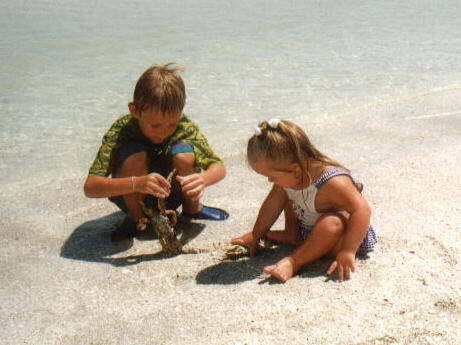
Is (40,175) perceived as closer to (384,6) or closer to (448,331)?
(448,331)

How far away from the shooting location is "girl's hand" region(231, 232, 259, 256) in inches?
112

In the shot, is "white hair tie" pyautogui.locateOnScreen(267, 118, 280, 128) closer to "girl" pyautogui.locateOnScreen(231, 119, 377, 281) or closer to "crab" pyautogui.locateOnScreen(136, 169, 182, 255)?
"girl" pyautogui.locateOnScreen(231, 119, 377, 281)

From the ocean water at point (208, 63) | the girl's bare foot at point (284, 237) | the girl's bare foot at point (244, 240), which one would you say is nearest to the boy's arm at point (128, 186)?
the girl's bare foot at point (244, 240)

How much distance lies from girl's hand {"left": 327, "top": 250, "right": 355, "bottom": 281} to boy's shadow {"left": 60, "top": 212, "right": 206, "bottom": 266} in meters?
0.81

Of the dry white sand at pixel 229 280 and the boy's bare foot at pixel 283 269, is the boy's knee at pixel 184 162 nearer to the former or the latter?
the dry white sand at pixel 229 280

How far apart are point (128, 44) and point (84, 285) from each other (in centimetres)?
601

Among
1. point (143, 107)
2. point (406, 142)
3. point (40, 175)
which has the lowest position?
point (40, 175)

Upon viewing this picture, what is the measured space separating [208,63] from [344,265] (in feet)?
16.4

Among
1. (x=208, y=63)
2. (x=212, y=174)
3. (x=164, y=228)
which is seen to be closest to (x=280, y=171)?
(x=212, y=174)

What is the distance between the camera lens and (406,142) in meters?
4.37

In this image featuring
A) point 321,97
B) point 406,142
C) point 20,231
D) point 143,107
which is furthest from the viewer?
point 321,97

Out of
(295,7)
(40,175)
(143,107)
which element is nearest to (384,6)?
(295,7)

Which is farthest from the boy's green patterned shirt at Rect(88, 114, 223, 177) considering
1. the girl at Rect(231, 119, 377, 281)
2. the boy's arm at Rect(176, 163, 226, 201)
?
the girl at Rect(231, 119, 377, 281)

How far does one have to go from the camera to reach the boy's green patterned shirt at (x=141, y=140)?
9.93ft
